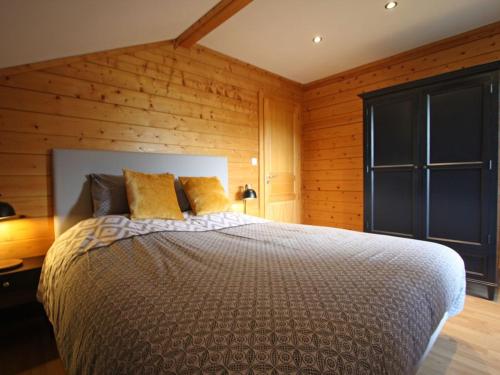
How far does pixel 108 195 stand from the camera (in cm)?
213

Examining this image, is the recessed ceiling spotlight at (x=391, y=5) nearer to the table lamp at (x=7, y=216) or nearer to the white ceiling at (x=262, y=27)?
the white ceiling at (x=262, y=27)

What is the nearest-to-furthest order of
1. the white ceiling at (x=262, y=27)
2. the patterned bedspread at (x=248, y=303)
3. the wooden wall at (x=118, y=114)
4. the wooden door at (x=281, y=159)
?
1. the patterned bedspread at (x=248, y=303)
2. the white ceiling at (x=262, y=27)
3. the wooden wall at (x=118, y=114)
4. the wooden door at (x=281, y=159)

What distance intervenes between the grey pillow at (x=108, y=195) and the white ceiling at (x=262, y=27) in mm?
988

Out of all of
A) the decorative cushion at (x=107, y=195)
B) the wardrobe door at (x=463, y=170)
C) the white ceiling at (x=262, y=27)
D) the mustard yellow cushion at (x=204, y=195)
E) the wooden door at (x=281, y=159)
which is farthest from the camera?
the wooden door at (x=281, y=159)

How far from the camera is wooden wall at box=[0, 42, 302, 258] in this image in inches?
78.0

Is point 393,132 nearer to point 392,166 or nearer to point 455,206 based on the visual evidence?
point 392,166

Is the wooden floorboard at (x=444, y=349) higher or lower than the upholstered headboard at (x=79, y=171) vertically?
lower

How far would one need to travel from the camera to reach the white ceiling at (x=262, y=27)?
164 centimetres

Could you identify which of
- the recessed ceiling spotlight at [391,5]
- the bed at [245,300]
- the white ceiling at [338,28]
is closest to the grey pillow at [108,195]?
the bed at [245,300]

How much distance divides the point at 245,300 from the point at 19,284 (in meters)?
1.74

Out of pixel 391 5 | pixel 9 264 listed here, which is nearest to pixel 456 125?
pixel 391 5

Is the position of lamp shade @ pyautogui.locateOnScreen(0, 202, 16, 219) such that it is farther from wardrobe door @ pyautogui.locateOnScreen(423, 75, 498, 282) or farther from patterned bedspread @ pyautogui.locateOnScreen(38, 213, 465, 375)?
wardrobe door @ pyautogui.locateOnScreen(423, 75, 498, 282)

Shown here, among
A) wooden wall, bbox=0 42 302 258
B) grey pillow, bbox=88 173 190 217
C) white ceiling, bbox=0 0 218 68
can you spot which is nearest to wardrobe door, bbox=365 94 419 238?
wooden wall, bbox=0 42 302 258

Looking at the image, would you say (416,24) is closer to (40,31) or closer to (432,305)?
(432,305)
